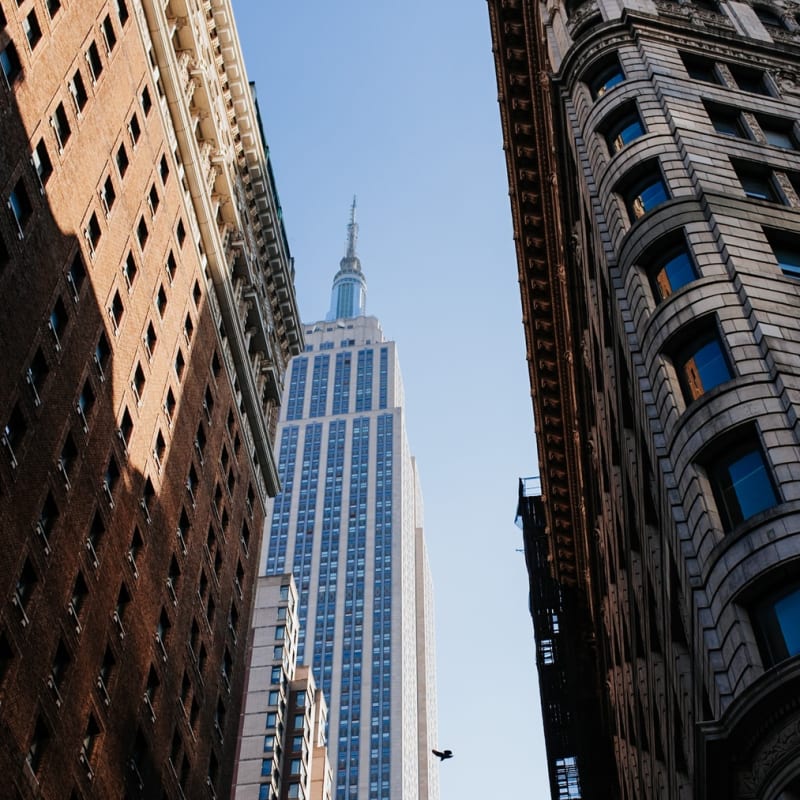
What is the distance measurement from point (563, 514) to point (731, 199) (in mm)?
30172

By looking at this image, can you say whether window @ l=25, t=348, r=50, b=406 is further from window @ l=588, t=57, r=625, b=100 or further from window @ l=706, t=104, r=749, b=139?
window @ l=706, t=104, r=749, b=139

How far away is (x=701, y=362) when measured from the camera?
28.2 metres

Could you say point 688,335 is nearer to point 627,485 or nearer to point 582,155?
point 627,485

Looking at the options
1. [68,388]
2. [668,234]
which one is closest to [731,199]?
[668,234]

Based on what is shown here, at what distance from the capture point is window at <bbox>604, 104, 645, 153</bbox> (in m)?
37.7

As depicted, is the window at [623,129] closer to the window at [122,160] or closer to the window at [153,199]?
the window at [122,160]

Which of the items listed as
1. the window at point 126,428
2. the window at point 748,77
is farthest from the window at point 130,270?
the window at point 748,77

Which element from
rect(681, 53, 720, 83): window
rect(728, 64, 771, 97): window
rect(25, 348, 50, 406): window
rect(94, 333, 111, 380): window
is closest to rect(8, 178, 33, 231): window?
rect(25, 348, 50, 406): window

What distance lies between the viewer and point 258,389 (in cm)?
7250

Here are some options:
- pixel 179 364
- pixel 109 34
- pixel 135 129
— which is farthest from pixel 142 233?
pixel 109 34

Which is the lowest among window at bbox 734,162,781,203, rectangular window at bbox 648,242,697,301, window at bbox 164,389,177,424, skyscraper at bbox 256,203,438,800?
rectangular window at bbox 648,242,697,301

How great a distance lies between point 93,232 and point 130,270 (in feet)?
12.9

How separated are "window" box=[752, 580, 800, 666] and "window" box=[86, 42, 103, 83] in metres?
37.6

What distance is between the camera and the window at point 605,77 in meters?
41.4
